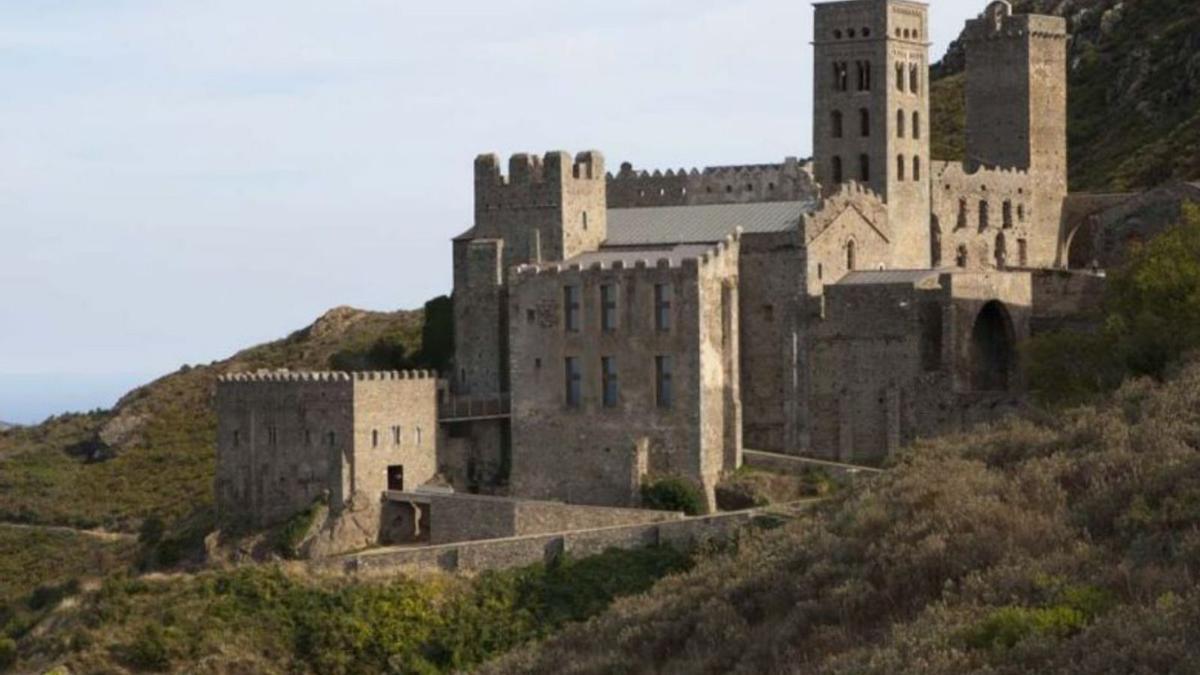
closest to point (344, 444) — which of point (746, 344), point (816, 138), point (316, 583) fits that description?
point (316, 583)

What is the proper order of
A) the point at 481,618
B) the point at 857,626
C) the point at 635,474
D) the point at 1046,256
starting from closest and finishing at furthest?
the point at 857,626, the point at 481,618, the point at 635,474, the point at 1046,256

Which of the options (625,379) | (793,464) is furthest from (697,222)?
(793,464)

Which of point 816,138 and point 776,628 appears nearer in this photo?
point 776,628

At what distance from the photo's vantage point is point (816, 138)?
64.9 m

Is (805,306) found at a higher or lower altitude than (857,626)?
higher

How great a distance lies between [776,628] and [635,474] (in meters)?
21.6

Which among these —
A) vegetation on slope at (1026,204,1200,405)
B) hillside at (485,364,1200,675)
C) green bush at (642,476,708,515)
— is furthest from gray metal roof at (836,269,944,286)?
hillside at (485,364,1200,675)

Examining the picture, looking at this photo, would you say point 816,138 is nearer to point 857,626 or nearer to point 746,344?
point 746,344

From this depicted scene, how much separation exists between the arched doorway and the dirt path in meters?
27.4

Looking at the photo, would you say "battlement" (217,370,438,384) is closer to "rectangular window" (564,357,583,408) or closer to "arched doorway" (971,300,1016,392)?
"rectangular window" (564,357,583,408)

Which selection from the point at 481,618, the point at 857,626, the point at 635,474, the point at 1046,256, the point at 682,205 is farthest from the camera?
the point at 1046,256

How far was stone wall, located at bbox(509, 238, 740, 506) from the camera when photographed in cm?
5478

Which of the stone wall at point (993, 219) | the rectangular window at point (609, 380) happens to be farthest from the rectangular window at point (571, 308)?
the stone wall at point (993, 219)

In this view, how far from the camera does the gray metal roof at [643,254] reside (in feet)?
182
